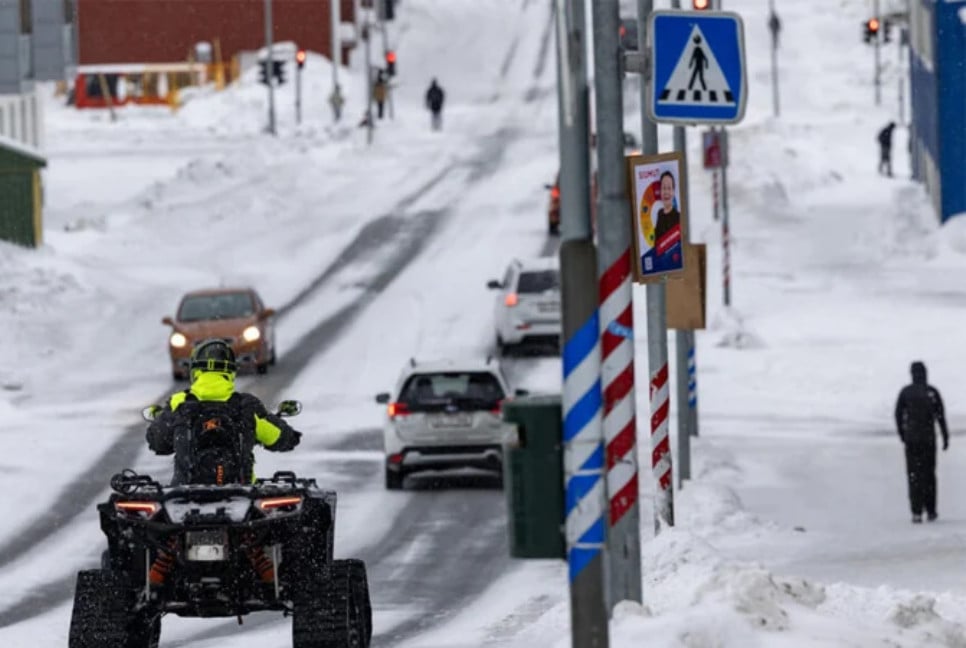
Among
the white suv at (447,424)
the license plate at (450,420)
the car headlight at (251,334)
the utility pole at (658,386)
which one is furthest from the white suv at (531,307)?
the utility pole at (658,386)

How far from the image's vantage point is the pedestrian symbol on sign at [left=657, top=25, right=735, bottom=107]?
1196cm

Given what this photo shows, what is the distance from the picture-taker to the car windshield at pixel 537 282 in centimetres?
3662

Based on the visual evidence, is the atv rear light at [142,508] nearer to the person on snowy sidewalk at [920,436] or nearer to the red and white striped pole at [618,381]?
the red and white striped pole at [618,381]

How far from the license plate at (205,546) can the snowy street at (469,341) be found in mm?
2374

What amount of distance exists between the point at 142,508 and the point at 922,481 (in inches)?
466

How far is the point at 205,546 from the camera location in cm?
1265

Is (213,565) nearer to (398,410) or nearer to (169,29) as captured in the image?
(398,410)

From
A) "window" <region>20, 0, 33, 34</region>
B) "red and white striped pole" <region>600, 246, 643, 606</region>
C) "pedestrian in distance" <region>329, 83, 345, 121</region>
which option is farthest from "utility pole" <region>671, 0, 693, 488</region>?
"pedestrian in distance" <region>329, 83, 345, 121</region>

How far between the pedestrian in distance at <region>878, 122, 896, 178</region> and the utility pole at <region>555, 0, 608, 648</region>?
5113cm

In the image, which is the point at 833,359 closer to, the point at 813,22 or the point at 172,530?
the point at 172,530

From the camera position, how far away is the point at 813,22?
320 feet

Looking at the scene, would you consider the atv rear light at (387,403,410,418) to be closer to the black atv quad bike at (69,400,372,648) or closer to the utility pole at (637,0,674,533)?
the utility pole at (637,0,674,533)

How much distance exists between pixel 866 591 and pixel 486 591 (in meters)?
5.08

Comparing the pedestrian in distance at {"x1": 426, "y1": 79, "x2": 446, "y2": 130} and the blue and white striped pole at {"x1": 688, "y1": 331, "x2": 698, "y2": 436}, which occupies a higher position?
the pedestrian in distance at {"x1": 426, "y1": 79, "x2": 446, "y2": 130}
